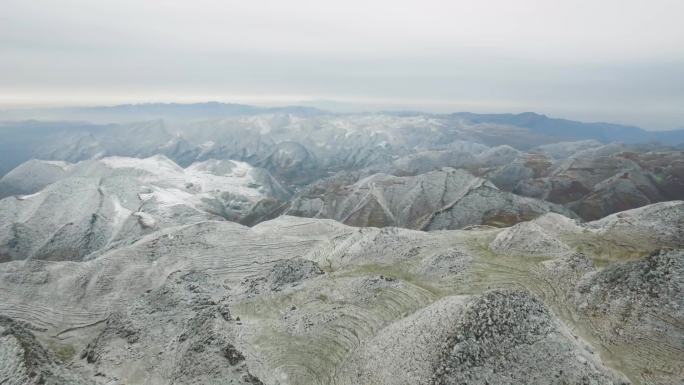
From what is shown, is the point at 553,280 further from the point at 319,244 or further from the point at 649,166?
the point at 649,166

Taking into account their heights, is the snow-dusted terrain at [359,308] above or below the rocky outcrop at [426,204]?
above

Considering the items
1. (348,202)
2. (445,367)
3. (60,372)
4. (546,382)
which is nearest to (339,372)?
(445,367)

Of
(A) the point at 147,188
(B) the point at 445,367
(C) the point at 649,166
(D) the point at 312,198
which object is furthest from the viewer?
(C) the point at 649,166

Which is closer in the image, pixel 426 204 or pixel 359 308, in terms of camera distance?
pixel 359 308

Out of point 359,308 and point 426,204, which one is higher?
point 359,308

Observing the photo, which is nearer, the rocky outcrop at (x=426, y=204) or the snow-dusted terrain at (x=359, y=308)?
the snow-dusted terrain at (x=359, y=308)

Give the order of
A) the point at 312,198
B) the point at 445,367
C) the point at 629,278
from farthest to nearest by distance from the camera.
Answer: the point at 312,198
the point at 629,278
the point at 445,367

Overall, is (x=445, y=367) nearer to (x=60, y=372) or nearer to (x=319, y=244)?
(x=60, y=372)

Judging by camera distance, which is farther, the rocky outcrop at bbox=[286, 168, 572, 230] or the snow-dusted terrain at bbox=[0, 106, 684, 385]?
the rocky outcrop at bbox=[286, 168, 572, 230]

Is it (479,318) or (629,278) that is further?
(629,278)

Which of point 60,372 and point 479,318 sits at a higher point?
point 479,318

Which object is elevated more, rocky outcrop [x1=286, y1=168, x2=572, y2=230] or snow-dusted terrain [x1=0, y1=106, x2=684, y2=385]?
snow-dusted terrain [x1=0, y1=106, x2=684, y2=385]
